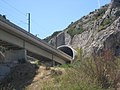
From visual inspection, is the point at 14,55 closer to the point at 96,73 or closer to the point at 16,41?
the point at 16,41

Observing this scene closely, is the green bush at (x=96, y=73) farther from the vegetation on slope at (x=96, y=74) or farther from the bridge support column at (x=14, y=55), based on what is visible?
the bridge support column at (x=14, y=55)

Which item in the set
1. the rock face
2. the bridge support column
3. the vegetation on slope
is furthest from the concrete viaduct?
the rock face

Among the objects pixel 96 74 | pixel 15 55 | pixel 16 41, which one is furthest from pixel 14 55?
pixel 96 74

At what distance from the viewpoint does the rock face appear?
6713 centimetres

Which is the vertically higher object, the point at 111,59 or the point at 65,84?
the point at 111,59

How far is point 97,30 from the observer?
246 ft

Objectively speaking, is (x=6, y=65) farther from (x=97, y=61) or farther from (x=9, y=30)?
(x=97, y=61)

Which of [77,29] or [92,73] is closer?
[92,73]

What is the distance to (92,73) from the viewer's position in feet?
38.6

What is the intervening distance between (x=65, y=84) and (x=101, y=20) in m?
68.9

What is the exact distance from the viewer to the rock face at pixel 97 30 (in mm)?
67131

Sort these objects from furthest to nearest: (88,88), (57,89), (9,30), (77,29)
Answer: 1. (77,29)
2. (9,30)
3. (57,89)
4. (88,88)

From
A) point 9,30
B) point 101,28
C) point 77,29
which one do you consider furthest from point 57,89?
point 77,29

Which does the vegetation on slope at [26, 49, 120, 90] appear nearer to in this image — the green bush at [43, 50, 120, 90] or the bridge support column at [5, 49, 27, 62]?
the green bush at [43, 50, 120, 90]
